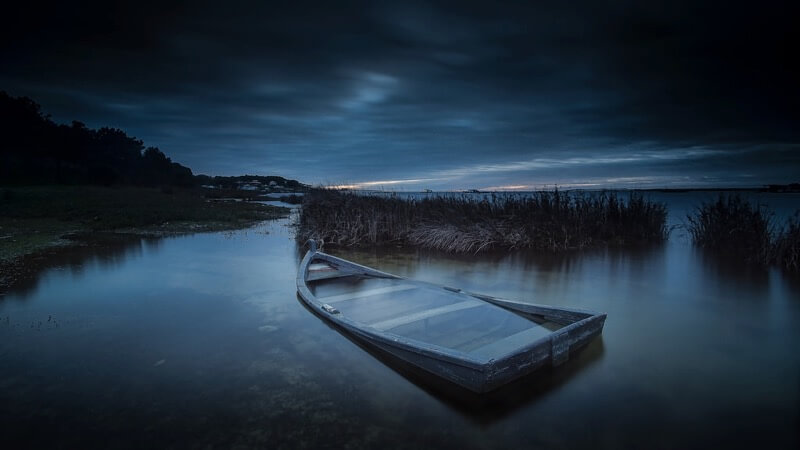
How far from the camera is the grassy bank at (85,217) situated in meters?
14.5

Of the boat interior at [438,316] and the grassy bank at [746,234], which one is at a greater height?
the grassy bank at [746,234]

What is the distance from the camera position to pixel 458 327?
519 cm

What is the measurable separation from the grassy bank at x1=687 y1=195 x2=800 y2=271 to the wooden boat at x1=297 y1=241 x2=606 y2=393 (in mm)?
8864

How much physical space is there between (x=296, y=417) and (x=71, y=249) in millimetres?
12966

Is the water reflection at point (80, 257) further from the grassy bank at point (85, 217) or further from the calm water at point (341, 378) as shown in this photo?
the grassy bank at point (85, 217)

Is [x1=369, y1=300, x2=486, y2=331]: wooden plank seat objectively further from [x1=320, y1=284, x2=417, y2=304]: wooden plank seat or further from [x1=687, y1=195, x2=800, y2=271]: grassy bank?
[x1=687, y1=195, x2=800, y2=271]: grassy bank

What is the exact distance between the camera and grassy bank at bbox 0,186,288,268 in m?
14.5

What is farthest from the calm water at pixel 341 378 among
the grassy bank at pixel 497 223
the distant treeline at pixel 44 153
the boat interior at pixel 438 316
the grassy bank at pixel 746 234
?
the distant treeline at pixel 44 153

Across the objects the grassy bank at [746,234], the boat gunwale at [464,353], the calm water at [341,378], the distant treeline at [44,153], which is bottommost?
the calm water at [341,378]

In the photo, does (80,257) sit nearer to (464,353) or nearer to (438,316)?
(438,316)

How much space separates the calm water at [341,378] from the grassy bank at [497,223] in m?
4.73

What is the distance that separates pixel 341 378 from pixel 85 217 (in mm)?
22140

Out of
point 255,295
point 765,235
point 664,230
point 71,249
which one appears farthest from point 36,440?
point 664,230

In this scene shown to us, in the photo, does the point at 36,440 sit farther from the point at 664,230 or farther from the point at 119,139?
the point at 119,139
